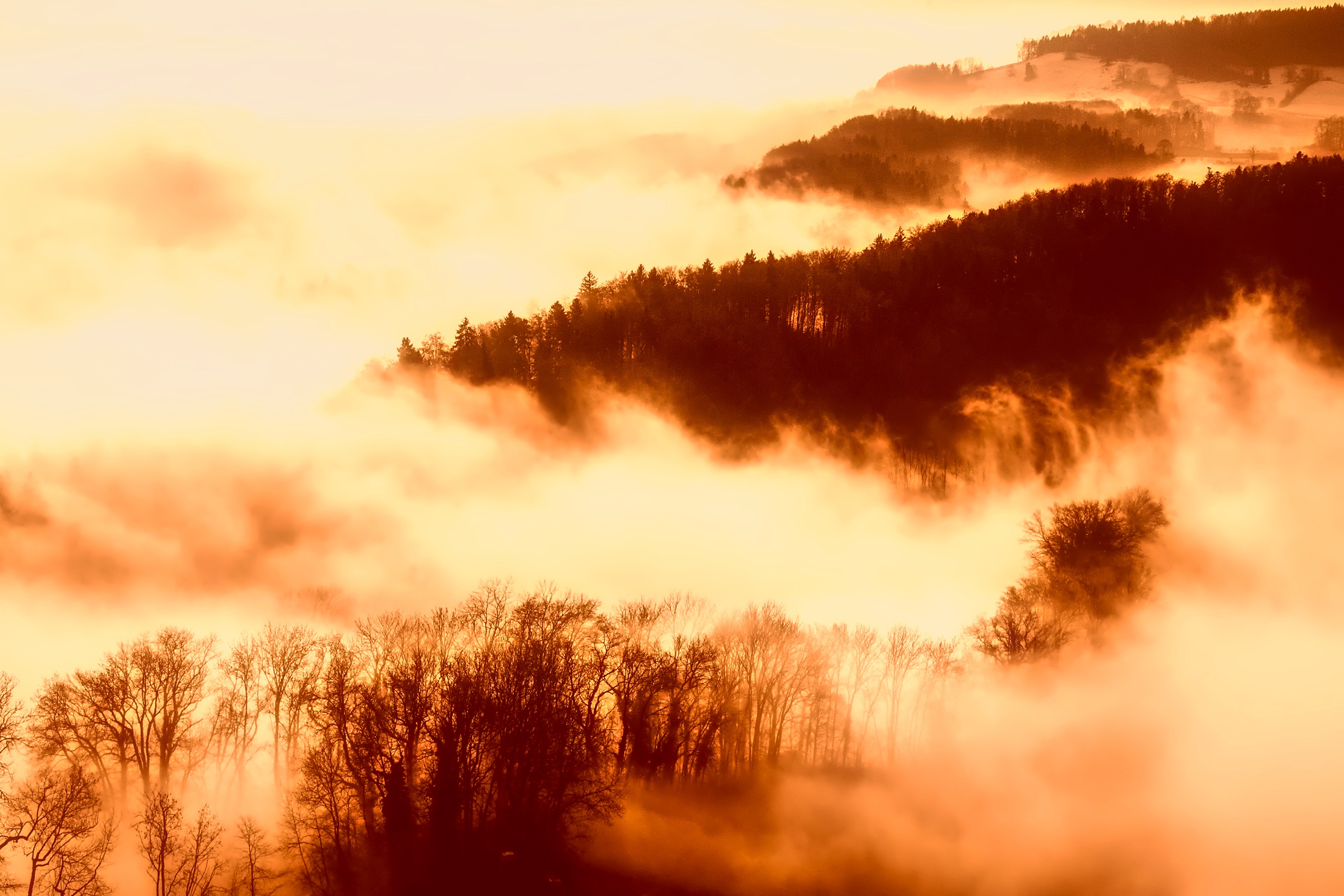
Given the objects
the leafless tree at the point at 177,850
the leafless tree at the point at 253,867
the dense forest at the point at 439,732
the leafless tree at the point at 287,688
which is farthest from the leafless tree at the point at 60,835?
the leafless tree at the point at 287,688

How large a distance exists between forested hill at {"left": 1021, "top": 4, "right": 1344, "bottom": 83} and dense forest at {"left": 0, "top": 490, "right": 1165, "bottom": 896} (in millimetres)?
148729

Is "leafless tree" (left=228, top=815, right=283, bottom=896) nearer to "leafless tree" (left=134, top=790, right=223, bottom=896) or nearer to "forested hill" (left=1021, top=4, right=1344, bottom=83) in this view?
"leafless tree" (left=134, top=790, right=223, bottom=896)

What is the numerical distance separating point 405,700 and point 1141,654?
4975 cm

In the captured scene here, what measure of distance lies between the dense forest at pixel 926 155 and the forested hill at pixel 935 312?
16610 millimetres

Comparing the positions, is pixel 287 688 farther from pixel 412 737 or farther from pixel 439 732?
pixel 439 732

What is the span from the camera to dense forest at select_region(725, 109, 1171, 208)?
131625mm

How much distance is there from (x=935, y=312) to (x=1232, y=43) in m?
121

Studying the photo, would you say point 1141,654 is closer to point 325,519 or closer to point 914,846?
point 914,846

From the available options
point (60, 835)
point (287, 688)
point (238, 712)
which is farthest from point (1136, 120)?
point (60, 835)

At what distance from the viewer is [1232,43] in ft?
597

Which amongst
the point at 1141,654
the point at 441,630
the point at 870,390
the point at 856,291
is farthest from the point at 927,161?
the point at 441,630

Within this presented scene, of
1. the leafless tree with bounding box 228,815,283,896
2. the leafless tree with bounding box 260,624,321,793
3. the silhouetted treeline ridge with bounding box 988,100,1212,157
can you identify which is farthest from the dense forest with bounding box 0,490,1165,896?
the silhouetted treeline ridge with bounding box 988,100,1212,157

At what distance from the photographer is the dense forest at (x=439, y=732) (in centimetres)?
4569

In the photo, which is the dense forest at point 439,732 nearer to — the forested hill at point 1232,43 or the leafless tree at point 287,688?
the leafless tree at point 287,688
